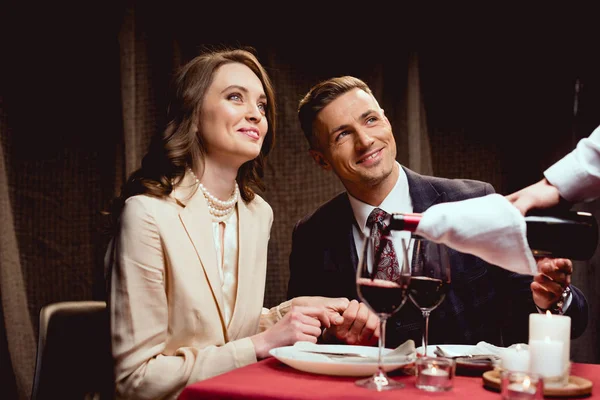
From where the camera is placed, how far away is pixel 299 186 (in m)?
3.22

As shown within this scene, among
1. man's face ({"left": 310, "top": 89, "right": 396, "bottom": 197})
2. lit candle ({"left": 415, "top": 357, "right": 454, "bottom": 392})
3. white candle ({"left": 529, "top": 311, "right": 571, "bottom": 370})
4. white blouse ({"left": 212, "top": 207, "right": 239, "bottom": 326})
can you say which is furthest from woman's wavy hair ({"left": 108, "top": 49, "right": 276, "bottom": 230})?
white candle ({"left": 529, "top": 311, "right": 571, "bottom": 370})

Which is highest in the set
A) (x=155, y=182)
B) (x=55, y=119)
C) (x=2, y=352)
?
(x=55, y=119)

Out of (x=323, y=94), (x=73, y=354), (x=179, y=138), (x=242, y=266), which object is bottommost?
(x=73, y=354)

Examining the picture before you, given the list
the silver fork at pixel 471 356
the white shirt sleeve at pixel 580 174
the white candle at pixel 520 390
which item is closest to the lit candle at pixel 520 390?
the white candle at pixel 520 390

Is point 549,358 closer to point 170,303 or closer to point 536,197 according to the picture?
point 536,197

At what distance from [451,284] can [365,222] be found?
510mm

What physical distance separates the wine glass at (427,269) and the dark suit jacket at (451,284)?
74 centimetres

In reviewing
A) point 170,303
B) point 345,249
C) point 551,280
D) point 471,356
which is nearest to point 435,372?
Result: point 471,356

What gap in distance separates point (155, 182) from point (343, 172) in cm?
86

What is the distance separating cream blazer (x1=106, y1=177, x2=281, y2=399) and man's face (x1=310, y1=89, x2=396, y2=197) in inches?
27.9

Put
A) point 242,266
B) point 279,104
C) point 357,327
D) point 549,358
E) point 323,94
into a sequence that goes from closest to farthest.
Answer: point 549,358 < point 357,327 < point 242,266 < point 323,94 < point 279,104

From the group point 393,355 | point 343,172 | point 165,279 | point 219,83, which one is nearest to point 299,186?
point 343,172

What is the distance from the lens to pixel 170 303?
1851mm

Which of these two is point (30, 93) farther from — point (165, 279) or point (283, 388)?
point (283, 388)
